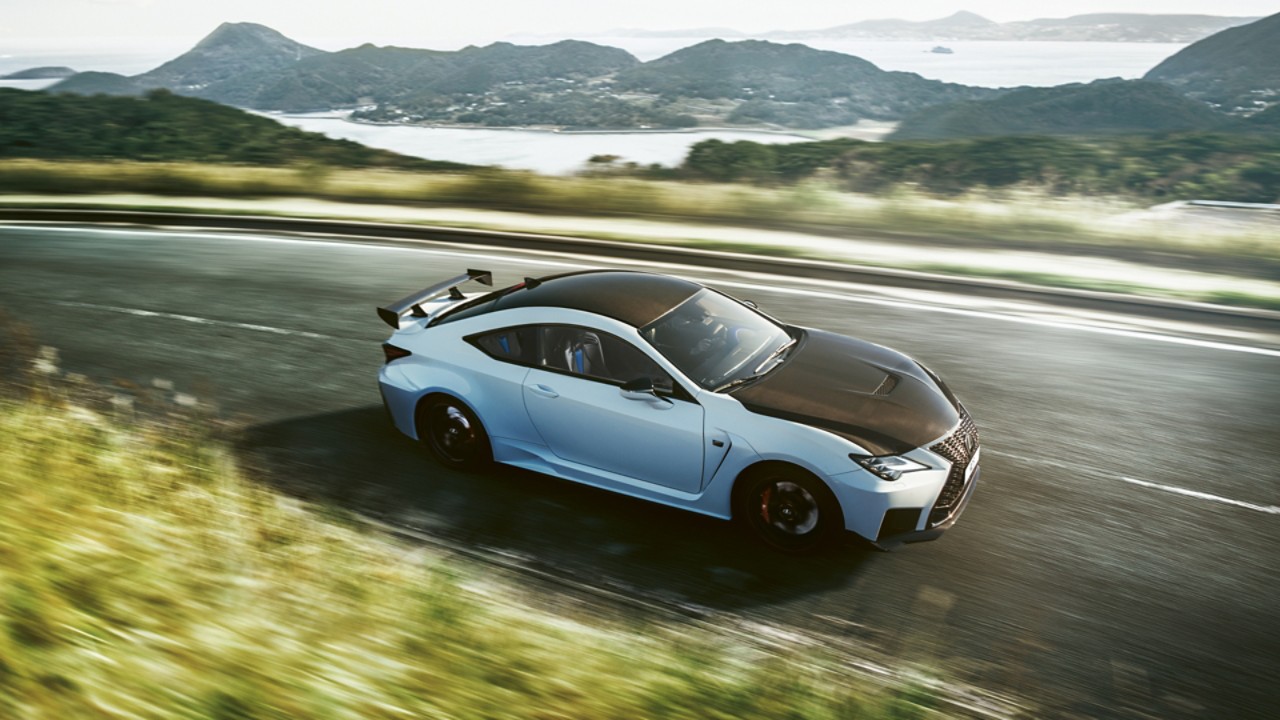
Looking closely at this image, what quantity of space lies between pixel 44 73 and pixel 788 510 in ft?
150

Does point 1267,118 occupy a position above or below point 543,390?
above

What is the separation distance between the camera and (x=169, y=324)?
33.6 ft

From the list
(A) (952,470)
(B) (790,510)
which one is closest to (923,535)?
(A) (952,470)

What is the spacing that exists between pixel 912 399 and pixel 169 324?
8284mm

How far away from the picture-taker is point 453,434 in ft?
21.1

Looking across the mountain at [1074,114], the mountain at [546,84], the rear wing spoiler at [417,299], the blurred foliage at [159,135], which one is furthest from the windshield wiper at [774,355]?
the mountain at [1074,114]

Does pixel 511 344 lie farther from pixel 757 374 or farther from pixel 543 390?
pixel 757 374

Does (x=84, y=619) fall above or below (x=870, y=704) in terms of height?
above

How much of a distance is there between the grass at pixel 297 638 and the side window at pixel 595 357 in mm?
Result: 1403

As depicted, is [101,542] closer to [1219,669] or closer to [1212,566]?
[1219,669]

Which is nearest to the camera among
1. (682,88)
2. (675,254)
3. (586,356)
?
(586,356)

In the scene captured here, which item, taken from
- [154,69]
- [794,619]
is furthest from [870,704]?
[154,69]

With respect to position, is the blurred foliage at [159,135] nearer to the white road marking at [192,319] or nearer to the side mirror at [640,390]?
the white road marking at [192,319]

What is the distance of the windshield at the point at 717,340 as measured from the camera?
18.6 feet
